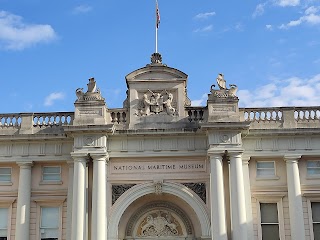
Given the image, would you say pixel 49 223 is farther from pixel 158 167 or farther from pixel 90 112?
pixel 158 167

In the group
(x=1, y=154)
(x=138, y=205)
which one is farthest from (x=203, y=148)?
(x=1, y=154)

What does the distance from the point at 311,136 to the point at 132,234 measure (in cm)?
902

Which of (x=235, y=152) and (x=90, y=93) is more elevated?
(x=90, y=93)

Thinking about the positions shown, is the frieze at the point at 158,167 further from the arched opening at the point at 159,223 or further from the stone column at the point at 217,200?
the arched opening at the point at 159,223

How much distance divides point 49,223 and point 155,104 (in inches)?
277

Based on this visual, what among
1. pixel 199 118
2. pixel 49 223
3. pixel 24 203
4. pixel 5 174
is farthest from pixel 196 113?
pixel 5 174

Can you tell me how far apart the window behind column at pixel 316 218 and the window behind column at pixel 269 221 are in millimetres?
1572

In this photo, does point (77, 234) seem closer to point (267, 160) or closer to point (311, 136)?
point (267, 160)

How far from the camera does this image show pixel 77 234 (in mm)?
21547

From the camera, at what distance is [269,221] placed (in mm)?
23016

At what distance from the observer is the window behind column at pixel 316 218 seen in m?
22.9

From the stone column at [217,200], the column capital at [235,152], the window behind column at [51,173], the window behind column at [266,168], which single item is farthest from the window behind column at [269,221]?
the window behind column at [51,173]

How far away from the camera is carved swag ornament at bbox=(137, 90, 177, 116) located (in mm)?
23641

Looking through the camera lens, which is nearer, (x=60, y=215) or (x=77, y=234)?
(x=77, y=234)
